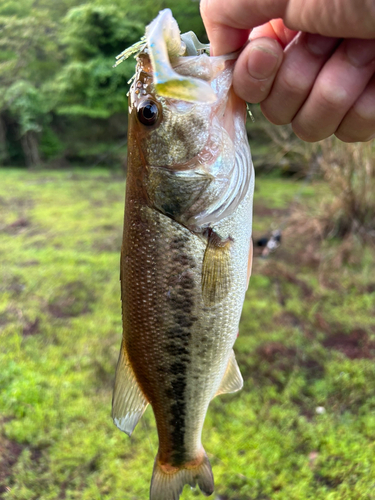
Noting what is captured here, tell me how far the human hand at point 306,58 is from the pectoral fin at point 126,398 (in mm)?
1181

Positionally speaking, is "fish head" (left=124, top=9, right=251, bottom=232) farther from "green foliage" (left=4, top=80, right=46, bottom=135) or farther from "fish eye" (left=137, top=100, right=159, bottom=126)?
"green foliage" (left=4, top=80, right=46, bottom=135)

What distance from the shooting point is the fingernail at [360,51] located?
45.6 inches

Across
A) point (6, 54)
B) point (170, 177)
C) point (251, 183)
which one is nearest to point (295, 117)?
point (251, 183)

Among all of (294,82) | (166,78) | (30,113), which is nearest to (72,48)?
(30,113)

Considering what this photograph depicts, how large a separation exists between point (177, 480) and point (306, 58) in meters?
1.84

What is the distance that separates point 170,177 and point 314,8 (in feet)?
2.19

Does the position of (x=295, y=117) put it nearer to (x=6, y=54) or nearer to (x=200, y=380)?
(x=200, y=380)

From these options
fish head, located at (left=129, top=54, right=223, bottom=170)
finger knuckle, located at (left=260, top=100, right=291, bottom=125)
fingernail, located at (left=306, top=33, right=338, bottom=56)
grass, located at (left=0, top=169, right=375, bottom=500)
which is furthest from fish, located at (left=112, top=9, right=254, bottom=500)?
grass, located at (left=0, top=169, right=375, bottom=500)

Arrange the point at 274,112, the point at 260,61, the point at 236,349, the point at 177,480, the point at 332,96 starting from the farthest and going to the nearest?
the point at 236,349, the point at 177,480, the point at 274,112, the point at 332,96, the point at 260,61

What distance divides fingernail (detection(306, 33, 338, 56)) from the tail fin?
70.9 inches

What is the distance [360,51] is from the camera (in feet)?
3.86

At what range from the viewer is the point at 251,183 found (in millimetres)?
1366

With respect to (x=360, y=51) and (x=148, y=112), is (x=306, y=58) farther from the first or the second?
(x=148, y=112)

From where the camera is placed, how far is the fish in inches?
49.6
